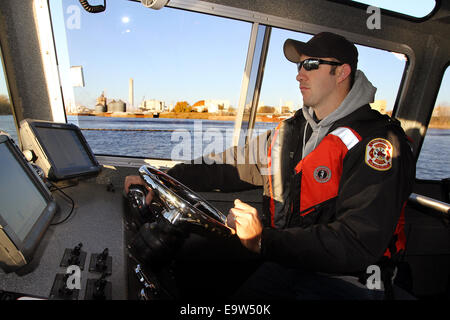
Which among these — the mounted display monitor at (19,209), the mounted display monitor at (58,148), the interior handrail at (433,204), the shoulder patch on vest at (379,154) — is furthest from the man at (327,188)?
the interior handrail at (433,204)

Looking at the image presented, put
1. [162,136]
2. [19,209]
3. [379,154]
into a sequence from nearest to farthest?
[19,209], [379,154], [162,136]

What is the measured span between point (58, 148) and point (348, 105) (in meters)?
1.54

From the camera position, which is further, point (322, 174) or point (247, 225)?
point (322, 174)

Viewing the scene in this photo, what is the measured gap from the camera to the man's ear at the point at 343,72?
1560 millimetres

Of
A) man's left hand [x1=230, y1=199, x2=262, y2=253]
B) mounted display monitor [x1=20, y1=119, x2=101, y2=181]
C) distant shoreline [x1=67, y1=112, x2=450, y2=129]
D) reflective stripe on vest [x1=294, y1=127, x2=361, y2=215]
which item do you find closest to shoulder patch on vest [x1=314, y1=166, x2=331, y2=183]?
reflective stripe on vest [x1=294, y1=127, x2=361, y2=215]

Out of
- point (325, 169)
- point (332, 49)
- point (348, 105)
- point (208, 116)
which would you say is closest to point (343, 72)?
point (332, 49)

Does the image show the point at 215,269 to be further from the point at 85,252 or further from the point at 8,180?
the point at 8,180

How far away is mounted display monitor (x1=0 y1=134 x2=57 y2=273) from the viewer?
2.85ft

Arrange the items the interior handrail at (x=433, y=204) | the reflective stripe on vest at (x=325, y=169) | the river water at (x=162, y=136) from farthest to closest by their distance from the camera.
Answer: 1. the river water at (x=162, y=136)
2. the interior handrail at (x=433, y=204)
3. the reflective stripe on vest at (x=325, y=169)

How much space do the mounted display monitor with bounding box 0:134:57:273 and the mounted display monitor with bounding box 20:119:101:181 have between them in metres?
0.30

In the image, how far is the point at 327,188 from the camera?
1315 millimetres

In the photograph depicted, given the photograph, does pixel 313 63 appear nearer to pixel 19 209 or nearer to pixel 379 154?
pixel 379 154

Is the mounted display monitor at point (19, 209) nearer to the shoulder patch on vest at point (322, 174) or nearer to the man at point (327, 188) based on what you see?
the man at point (327, 188)

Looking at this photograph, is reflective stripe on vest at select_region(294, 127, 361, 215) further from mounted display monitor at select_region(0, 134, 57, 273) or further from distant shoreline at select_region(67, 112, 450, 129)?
distant shoreline at select_region(67, 112, 450, 129)
